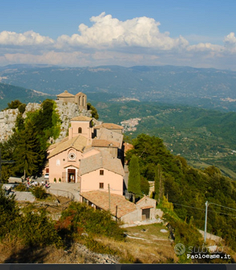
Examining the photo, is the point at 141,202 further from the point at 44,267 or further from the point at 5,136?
the point at 5,136

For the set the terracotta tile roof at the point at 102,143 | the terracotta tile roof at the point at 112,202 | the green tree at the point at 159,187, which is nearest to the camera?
the terracotta tile roof at the point at 112,202

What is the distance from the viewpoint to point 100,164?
3048 cm

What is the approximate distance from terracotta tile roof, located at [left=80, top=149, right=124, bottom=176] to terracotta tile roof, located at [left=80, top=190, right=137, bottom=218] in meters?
2.44

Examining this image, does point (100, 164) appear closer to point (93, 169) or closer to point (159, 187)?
point (93, 169)

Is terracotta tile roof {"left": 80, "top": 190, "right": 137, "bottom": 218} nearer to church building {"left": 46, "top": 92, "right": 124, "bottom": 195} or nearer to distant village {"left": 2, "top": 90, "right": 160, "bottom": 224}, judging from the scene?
distant village {"left": 2, "top": 90, "right": 160, "bottom": 224}

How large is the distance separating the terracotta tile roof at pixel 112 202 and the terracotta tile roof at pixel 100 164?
2.44 metres

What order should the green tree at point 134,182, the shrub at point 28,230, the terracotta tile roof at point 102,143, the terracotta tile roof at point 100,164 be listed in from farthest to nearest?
the terracotta tile roof at point 102,143, the green tree at point 134,182, the terracotta tile roof at point 100,164, the shrub at point 28,230

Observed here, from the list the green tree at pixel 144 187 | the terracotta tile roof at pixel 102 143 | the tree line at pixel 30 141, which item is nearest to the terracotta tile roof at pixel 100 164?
the terracotta tile roof at pixel 102 143

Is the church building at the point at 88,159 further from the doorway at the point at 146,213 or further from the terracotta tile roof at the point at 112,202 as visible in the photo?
the doorway at the point at 146,213

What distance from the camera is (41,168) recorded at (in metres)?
40.5

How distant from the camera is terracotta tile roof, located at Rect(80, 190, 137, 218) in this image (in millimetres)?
25766

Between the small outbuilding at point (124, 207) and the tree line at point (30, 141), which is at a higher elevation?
the tree line at point (30, 141)

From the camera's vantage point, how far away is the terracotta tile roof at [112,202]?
84.5ft

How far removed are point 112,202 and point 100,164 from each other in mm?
4835
